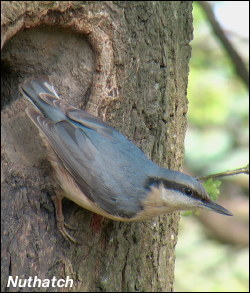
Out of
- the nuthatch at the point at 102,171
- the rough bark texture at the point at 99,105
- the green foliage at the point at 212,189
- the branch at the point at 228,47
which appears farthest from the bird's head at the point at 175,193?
the branch at the point at 228,47

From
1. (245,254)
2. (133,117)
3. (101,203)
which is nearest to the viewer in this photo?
(101,203)

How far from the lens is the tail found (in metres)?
3.85

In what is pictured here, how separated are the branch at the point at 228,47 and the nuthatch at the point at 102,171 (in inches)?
83.5

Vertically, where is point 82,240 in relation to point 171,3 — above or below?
below

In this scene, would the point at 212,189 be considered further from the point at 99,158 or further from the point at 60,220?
the point at 60,220

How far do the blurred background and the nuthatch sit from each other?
298cm

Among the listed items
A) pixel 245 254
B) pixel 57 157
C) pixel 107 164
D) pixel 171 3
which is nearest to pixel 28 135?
pixel 57 157

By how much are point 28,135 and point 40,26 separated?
0.65 metres

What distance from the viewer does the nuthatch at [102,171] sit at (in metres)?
3.71

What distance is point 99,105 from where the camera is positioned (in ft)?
12.9

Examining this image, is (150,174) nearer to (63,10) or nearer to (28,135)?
(28,135)

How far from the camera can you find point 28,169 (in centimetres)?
377

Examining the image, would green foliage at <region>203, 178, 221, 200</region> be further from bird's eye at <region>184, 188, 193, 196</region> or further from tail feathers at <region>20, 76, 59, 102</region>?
tail feathers at <region>20, 76, 59, 102</region>

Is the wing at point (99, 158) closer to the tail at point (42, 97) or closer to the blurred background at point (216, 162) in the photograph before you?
the tail at point (42, 97)
